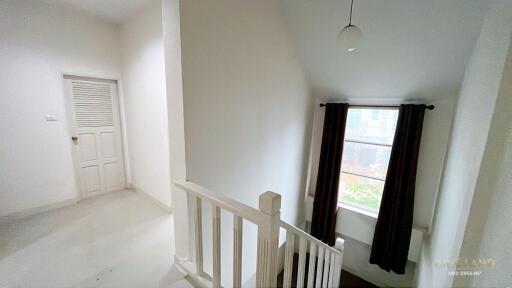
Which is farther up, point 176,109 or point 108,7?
point 108,7

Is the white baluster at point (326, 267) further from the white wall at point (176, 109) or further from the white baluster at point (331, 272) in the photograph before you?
the white wall at point (176, 109)

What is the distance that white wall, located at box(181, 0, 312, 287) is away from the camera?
57.2 inches

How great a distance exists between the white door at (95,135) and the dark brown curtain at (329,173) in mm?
3288

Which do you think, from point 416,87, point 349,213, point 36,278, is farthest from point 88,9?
point 349,213

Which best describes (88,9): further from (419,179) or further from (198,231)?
(419,179)

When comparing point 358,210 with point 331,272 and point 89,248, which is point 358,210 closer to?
point 331,272

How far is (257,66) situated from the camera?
198cm

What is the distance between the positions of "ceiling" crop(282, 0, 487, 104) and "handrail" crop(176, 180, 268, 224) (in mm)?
1995

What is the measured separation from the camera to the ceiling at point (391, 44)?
1.68 m

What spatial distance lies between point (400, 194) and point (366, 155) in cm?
71

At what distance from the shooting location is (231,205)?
105 centimetres

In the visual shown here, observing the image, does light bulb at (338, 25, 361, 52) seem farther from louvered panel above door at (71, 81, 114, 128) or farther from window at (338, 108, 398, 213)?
louvered panel above door at (71, 81, 114, 128)

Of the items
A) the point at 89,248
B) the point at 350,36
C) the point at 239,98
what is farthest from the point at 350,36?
the point at 89,248

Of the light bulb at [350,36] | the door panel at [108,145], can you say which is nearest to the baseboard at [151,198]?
the door panel at [108,145]
